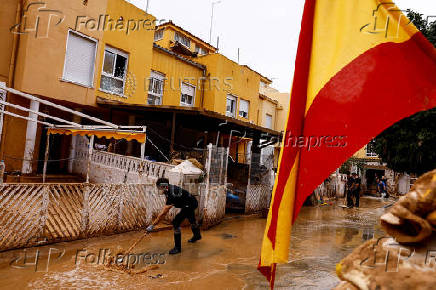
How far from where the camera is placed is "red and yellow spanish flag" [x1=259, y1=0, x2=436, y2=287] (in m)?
1.63

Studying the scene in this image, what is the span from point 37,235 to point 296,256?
226 inches

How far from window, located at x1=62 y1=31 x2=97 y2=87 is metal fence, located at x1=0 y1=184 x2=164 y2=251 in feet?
20.9

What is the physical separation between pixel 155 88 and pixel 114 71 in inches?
111

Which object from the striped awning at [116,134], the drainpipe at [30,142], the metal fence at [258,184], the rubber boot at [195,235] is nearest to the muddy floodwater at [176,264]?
the rubber boot at [195,235]

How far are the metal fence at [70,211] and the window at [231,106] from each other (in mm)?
12461

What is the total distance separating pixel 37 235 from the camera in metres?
5.77

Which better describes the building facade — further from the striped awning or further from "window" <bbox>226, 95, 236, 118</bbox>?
the striped awning

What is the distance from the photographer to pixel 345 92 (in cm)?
165

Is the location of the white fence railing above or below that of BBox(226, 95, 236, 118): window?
below

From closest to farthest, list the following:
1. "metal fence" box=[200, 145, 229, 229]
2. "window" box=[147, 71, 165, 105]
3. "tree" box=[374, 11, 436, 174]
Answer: "tree" box=[374, 11, 436, 174]
"metal fence" box=[200, 145, 229, 229]
"window" box=[147, 71, 165, 105]

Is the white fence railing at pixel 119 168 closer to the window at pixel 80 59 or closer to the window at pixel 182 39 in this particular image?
the window at pixel 80 59

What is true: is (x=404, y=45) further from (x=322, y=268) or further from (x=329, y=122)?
(x=322, y=268)

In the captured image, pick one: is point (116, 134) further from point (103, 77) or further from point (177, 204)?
point (103, 77)

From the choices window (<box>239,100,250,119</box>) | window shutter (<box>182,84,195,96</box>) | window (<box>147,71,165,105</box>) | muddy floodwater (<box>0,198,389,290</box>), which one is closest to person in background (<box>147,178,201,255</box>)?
muddy floodwater (<box>0,198,389,290</box>)
